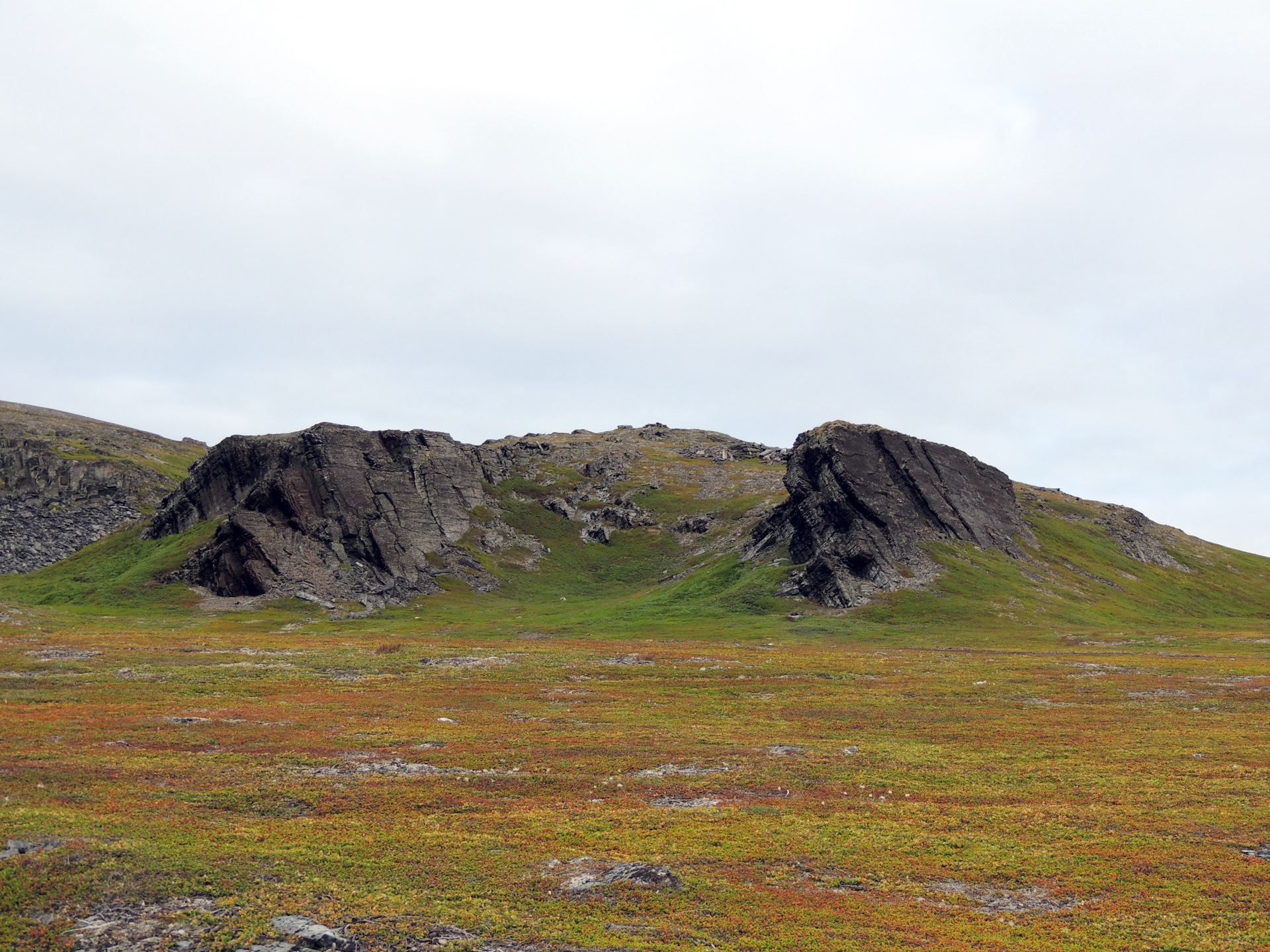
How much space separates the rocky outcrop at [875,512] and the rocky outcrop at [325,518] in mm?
69869

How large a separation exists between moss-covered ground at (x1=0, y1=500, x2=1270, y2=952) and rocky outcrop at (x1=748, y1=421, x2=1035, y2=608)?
140ft

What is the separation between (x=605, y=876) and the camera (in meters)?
23.7

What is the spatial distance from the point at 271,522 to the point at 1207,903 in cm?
15690

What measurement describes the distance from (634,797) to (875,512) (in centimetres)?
12220

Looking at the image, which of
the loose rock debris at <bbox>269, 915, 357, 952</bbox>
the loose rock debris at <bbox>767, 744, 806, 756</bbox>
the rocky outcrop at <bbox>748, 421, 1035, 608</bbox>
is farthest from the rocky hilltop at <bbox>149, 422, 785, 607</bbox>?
the loose rock debris at <bbox>269, 915, 357, 952</bbox>

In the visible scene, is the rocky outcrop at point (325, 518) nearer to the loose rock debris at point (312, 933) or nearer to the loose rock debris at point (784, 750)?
the loose rock debris at point (784, 750)

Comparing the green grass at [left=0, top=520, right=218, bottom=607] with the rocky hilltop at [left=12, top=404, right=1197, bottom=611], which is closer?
the green grass at [left=0, top=520, right=218, bottom=607]

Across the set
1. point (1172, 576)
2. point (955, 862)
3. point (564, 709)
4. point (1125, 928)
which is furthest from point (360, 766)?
point (1172, 576)

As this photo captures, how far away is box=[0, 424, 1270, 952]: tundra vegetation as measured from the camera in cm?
2083

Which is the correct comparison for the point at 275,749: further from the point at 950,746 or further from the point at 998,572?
the point at 998,572

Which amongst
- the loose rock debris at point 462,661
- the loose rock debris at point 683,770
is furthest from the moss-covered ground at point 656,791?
the loose rock debris at point 462,661

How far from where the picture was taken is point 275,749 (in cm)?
4062

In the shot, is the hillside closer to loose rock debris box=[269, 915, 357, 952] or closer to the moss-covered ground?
the moss-covered ground

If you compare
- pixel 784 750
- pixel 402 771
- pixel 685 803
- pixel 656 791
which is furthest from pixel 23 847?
pixel 784 750
